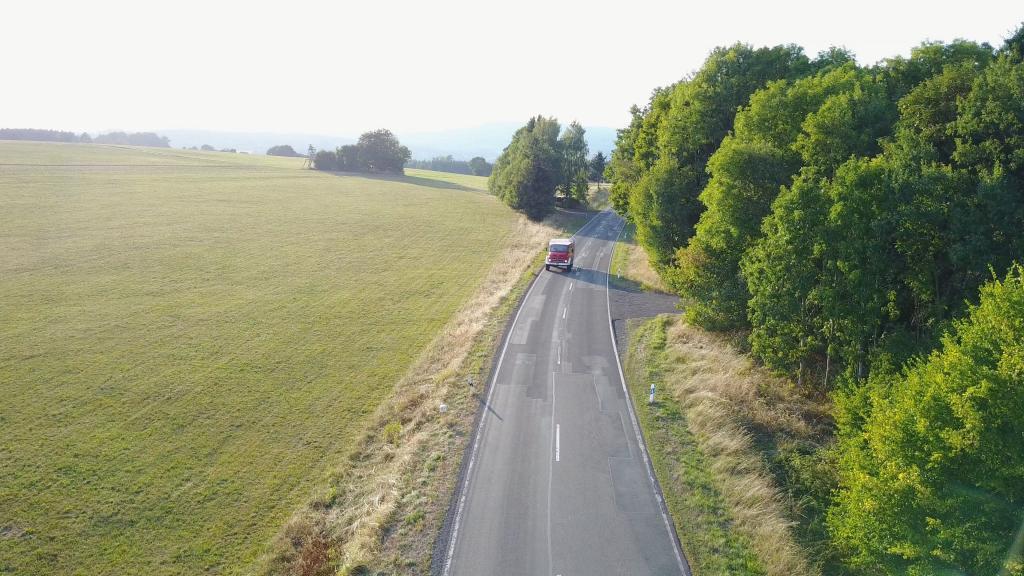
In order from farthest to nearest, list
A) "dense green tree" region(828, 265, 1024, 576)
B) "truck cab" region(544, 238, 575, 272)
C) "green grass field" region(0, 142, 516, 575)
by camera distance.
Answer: "truck cab" region(544, 238, 575, 272) < "green grass field" region(0, 142, 516, 575) < "dense green tree" region(828, 265, 1024, 576)

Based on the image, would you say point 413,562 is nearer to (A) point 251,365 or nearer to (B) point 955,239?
(A) point 251,365

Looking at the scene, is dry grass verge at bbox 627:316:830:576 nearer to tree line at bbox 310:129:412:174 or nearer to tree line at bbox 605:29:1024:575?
tree line at bbox 605:29:1024:575

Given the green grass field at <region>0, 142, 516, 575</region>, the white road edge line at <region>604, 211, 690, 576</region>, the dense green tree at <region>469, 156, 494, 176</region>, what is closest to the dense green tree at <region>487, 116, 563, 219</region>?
the green grass field at <region>0, 142, 516, 575</region>

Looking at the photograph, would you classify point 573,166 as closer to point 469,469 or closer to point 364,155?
point 469,469

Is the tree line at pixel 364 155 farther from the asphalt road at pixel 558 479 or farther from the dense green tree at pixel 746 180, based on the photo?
the dense green tree at pixel 746 180

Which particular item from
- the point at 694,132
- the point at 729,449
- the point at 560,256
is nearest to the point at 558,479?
the point at 729,449

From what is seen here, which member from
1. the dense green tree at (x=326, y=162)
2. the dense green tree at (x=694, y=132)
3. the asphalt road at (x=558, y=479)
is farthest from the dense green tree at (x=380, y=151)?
the asphalt road at (x=558, y=479)
